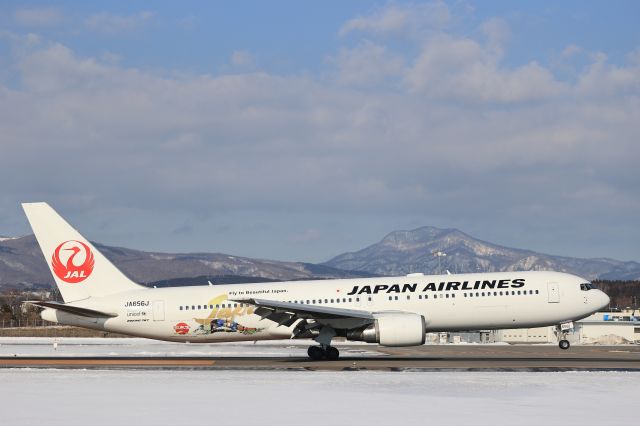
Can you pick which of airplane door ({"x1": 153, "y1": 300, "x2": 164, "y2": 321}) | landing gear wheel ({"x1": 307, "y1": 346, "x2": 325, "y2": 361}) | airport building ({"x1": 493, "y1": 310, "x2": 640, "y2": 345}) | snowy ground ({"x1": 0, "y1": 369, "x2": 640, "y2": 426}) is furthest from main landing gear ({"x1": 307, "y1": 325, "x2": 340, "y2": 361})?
airport building ({"x1": 493, "y1": 310, "x2": 640, "y2": 345})

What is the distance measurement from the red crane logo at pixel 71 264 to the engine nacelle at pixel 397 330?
13385mm

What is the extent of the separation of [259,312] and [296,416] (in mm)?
18320

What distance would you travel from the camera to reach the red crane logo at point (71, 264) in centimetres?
4097

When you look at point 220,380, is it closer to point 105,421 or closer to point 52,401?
point 52,401

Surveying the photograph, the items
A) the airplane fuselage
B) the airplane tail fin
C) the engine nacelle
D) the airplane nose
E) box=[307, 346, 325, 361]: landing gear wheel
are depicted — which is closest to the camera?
the engine nacelle

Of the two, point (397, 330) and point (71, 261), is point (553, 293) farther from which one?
point (71, 261)

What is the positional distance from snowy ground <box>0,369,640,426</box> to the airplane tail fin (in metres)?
9.36

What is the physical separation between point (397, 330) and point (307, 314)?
3.81 metres

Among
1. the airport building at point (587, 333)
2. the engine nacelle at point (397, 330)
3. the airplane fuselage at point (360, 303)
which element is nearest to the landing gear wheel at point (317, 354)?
the airplane fuselage at point (360, 303)

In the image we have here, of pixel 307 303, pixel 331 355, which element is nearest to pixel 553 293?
pixel 331 355

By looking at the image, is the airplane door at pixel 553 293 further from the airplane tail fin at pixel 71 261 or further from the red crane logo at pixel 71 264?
the red crane logo at pixel 71 264

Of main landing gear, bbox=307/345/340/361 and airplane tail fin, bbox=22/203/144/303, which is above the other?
airplane tail fin, bbox=22/203/144/303

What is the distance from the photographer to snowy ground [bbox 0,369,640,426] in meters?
19.5

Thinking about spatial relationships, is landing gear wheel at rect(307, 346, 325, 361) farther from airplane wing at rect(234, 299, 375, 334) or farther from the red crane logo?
the red crane logo
